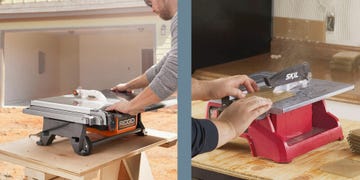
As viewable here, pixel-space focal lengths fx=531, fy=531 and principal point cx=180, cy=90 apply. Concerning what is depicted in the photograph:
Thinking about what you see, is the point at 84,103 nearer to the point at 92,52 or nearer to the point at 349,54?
the point at 92,52

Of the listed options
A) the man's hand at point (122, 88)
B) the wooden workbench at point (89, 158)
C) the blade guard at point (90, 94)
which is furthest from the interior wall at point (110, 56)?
the wooden workbench at point (89, 158)

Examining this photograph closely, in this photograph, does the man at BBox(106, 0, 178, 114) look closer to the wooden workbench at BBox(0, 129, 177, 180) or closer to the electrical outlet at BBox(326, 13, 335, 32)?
the wooden workbench at BBox(0, 129, 177, 180)

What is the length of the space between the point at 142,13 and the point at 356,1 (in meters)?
1.24

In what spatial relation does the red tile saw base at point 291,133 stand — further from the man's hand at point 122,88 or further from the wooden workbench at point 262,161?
the man's hand at point 122,88

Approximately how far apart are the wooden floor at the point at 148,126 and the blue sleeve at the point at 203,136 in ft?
3.34

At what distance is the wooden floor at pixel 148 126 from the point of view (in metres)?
2.21

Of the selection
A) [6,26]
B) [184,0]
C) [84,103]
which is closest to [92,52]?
[84,103]

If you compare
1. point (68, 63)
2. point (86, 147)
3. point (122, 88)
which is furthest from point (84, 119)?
point (68, 63)

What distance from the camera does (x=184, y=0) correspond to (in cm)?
100

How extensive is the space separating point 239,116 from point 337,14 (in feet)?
0.90

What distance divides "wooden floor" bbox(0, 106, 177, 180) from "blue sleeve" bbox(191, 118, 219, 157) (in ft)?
3.34

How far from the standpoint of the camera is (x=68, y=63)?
A: 2.37 m

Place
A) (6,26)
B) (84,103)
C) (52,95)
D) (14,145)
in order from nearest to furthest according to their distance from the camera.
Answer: (84,103)
(14,145)
(52,95)
(6,26)

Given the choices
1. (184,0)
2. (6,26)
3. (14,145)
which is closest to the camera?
(184,0)
